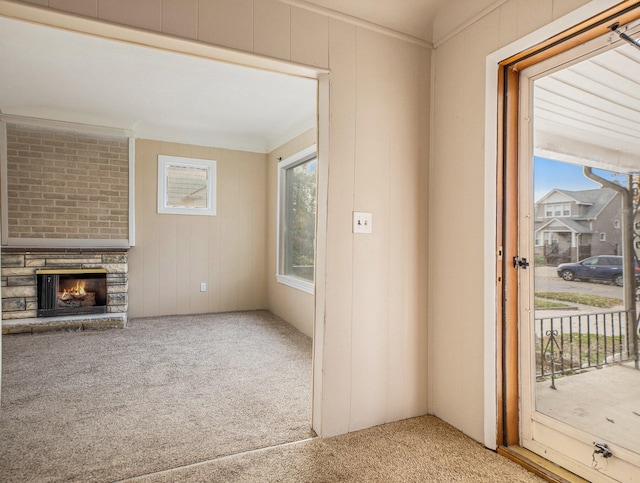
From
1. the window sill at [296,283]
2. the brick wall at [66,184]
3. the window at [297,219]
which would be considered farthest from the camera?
the window at [297,219]

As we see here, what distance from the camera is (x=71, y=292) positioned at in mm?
4574

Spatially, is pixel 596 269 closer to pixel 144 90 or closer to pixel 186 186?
pixel 144 90

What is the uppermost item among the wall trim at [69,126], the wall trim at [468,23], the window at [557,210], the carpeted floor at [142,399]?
the wall trim at [69,126]

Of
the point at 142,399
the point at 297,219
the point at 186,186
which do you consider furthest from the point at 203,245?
the point at 142,399

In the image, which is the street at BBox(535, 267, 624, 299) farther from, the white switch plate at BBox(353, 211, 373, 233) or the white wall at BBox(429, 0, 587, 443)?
the white switch plate at BBox(353, 211, 373, 233)

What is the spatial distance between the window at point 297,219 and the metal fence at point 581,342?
2580 mm

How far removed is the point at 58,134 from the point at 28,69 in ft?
4.42

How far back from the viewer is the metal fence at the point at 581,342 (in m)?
1.57

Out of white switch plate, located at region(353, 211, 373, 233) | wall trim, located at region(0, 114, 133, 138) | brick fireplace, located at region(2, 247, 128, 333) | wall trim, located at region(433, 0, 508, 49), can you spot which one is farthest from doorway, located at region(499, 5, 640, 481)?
wall trim, located at region(0, 114, 133, 138)

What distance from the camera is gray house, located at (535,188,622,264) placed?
1.63 m

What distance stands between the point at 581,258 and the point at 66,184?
5.16 meters

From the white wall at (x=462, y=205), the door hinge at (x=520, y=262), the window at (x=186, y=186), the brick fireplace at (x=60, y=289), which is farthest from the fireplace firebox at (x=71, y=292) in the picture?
the door hinge at (x=520, y=262)

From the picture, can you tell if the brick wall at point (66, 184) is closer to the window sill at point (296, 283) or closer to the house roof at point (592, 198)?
the window sill at point (296, 283)

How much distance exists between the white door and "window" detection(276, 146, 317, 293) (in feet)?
8.39
